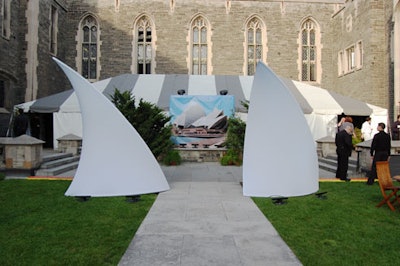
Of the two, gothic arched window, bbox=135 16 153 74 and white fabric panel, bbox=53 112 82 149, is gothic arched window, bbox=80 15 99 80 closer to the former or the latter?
gothic arched window, bbox=135 16 153 74

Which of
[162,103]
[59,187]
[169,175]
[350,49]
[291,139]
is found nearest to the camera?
[291,139]

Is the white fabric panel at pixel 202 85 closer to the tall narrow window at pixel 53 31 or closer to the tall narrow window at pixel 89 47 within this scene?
the tall narrow window at pixel 89 47

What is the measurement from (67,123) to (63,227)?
9991 millimetres

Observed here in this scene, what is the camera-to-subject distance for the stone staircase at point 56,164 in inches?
340

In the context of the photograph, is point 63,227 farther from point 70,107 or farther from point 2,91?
point 2,91

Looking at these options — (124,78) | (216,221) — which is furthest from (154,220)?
(124,78)

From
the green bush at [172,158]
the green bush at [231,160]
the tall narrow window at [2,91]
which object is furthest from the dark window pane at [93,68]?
the green bush at [231,160]

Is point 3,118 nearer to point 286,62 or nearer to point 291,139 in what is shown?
point 291,139

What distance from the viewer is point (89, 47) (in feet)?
65.1

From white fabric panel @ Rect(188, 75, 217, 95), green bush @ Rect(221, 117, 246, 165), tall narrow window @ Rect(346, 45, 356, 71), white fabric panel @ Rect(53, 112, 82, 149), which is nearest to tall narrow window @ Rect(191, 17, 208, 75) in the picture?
white fabric panel @ Rect(188, 75, 217, 95)

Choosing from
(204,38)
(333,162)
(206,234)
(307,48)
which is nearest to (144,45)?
(204,38)

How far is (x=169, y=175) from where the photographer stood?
9070mm

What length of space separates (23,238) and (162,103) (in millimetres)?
9811

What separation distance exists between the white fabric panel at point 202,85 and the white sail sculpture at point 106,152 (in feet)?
28.7
